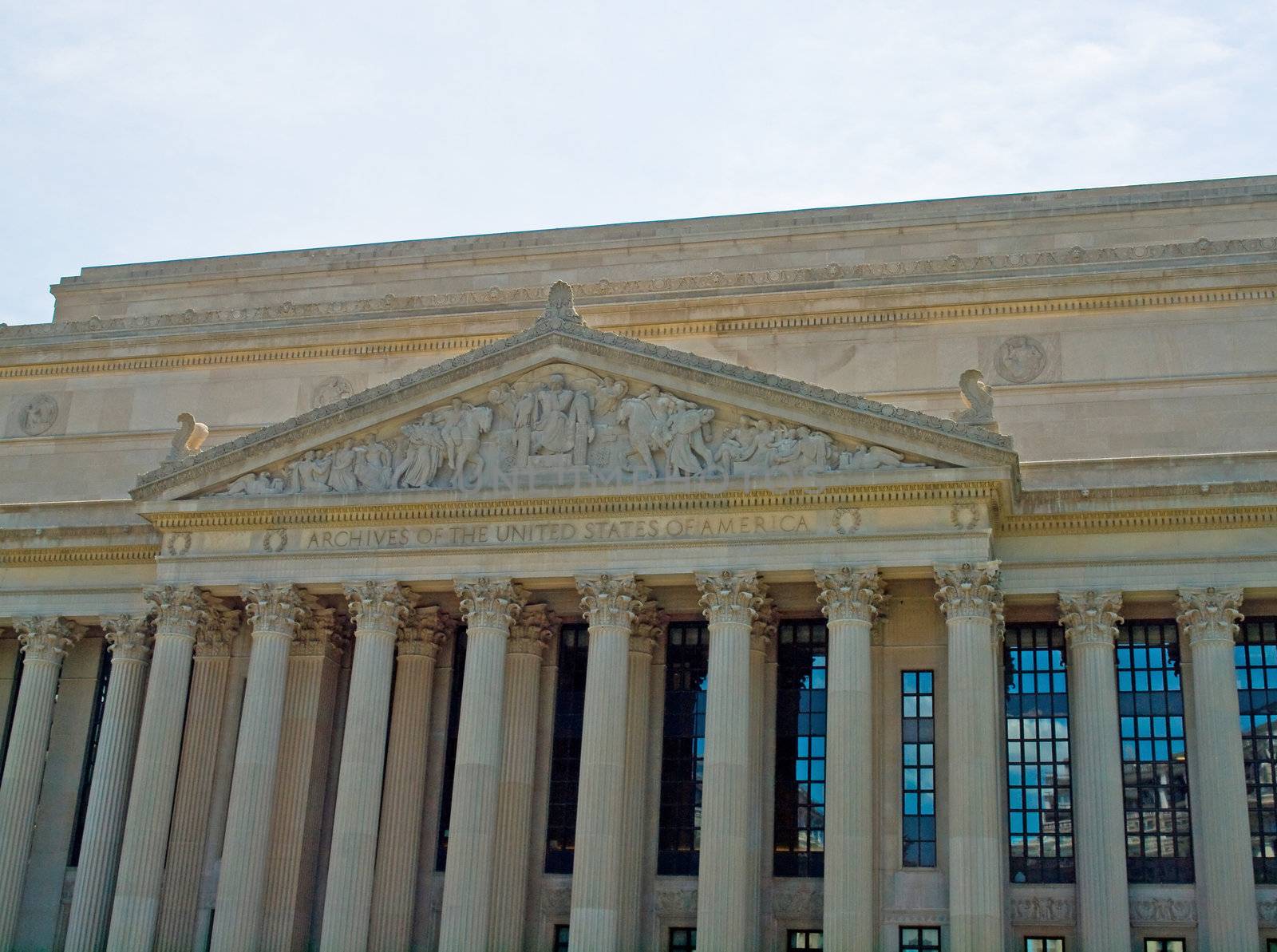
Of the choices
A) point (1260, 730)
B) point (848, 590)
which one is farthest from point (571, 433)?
point (1260, 730)

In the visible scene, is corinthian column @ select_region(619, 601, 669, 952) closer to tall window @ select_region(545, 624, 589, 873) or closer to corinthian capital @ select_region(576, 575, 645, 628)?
corinthian capital @ select_region(576, 575, 645, 628)

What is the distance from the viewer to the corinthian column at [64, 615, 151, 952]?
4144 centimetres

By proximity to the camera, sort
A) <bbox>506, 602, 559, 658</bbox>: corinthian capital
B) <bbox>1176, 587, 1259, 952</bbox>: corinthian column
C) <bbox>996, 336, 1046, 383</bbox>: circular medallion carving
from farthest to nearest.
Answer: <bbox>996, 336, 1046, 383</bbox>: circular medallion carving
<bbox>506, 602, 559, 658</bbox>: corinthian capital
<bbox>1176, 587, 1259, 952</bbox>: corinthian column

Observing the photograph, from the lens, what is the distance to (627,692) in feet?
132

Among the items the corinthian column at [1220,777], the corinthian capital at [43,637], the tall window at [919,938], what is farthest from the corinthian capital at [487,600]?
the corinthian column at [1220,777]

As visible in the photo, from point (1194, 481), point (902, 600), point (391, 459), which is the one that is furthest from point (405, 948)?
point (1194, 481)

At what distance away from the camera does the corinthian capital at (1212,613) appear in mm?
38125

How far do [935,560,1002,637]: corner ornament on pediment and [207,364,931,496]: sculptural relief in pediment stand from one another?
2864 mm

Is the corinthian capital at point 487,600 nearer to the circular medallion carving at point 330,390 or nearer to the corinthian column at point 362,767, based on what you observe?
the corinthian column at point 362,767

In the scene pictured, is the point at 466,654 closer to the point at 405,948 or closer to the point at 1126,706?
the point at 405,948

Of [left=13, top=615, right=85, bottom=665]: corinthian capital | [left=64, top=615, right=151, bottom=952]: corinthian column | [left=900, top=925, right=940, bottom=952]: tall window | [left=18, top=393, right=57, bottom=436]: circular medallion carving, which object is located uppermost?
[left=18, top=393, right=57, bottom=436]: circular medallion carving

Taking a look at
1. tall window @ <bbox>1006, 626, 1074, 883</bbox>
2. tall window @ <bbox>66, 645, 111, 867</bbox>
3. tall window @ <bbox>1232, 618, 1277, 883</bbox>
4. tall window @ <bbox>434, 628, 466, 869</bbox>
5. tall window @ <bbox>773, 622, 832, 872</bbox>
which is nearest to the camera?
tall window @ <bbox>1232, 618, 1277, 883</bbox>

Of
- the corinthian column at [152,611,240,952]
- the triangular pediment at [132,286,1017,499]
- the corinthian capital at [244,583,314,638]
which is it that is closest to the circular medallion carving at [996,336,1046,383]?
the triangular pediment at [132,286,1017,499]

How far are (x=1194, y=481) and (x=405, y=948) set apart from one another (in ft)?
74.6
